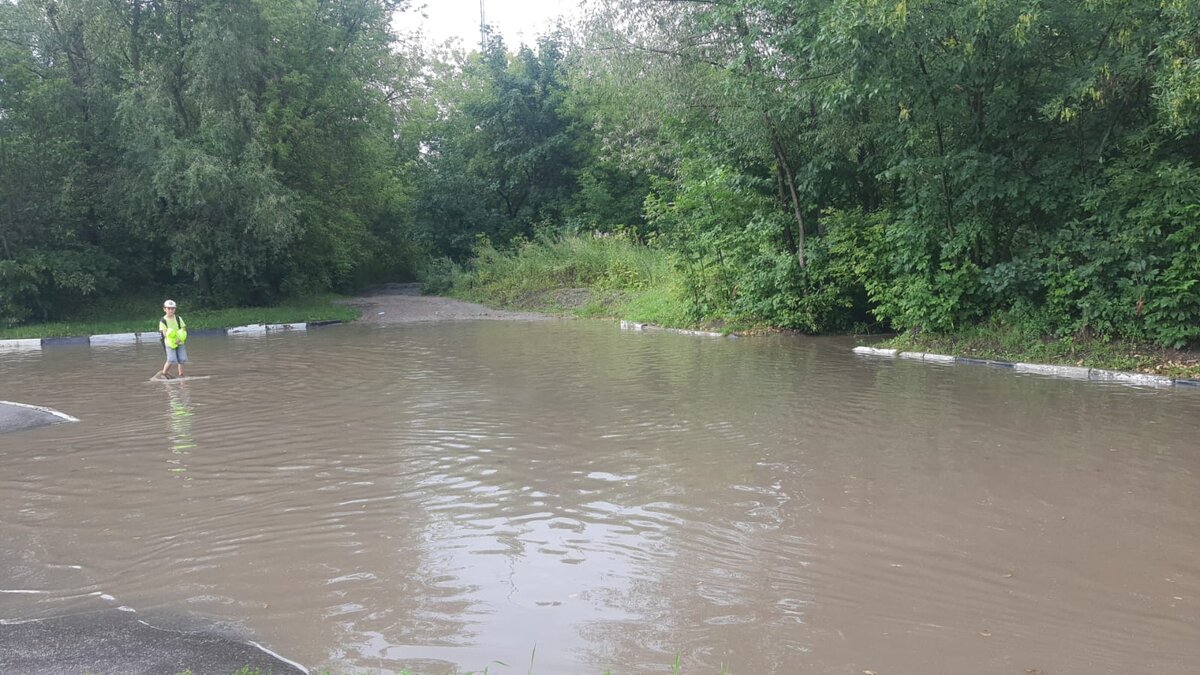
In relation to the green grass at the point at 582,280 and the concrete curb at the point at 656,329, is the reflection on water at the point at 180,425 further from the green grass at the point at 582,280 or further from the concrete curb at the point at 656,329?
the green grass at the point at 582,280

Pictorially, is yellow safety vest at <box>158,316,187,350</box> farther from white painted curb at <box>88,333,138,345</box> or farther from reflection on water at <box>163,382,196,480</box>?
white painted curb at <box>88,333,138,345</box>

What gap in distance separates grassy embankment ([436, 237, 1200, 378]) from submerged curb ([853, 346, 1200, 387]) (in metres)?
0.20

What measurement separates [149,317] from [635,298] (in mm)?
15524

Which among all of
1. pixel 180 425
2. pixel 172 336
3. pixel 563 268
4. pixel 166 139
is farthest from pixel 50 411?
pixel 563 268

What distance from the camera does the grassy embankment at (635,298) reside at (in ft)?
38.6

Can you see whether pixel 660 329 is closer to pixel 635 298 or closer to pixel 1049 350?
pixel 635 298

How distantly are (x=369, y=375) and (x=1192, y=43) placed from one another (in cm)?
1221

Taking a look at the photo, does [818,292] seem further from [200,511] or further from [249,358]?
[200,511]

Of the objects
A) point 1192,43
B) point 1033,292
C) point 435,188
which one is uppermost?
point 435,188

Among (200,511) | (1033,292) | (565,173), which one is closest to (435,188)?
(565,173)

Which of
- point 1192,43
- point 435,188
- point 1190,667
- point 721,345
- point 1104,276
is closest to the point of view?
point 1190,667

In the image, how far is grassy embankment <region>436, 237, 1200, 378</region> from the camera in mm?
11773

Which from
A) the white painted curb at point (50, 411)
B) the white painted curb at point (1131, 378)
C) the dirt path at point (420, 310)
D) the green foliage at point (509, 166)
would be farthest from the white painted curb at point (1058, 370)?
the green foliage at point (509, 166)

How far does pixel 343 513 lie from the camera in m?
6.16
